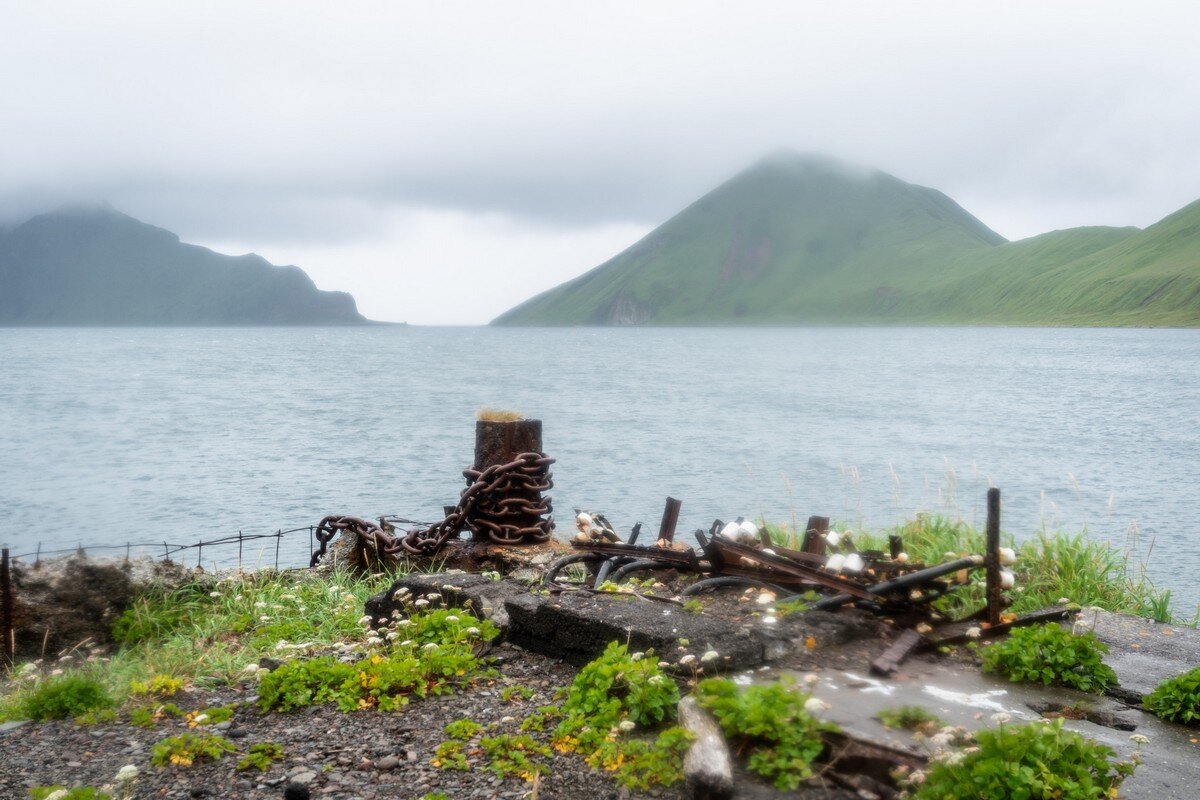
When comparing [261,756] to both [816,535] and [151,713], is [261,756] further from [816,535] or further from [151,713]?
[816,535]

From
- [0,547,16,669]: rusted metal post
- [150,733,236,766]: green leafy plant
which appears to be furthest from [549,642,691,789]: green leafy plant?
[0,547,16,669]: rusted metal post

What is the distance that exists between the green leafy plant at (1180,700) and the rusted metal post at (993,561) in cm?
89

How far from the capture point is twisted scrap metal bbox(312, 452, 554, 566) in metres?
7.71

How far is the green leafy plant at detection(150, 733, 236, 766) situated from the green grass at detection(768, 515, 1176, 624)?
5277 millimetres

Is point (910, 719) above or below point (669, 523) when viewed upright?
below

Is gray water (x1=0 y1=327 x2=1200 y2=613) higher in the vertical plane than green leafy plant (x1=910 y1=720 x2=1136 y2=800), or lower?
lower

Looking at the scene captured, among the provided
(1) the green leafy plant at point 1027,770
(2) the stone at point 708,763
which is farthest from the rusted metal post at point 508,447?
(1) the green leafy plant at point 1027,770

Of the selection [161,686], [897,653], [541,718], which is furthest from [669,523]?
[161,686]

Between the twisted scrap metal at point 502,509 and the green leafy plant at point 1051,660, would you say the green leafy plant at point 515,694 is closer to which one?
the green leafy plant at point 1051,660

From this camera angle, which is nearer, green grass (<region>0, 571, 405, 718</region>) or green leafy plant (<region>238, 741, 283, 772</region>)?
green leafy plant (<region>238, 741, 283, 772</region>)

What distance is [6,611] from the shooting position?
22.2ft

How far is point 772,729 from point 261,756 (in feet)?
7.58

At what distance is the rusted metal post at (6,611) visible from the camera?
6.71 meters

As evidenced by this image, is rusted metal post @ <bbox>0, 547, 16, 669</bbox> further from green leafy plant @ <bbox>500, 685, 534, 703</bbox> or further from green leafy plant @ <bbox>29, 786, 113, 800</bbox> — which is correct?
green leafy plant @ <bbox>500, 685, 534, 703</bbox>
